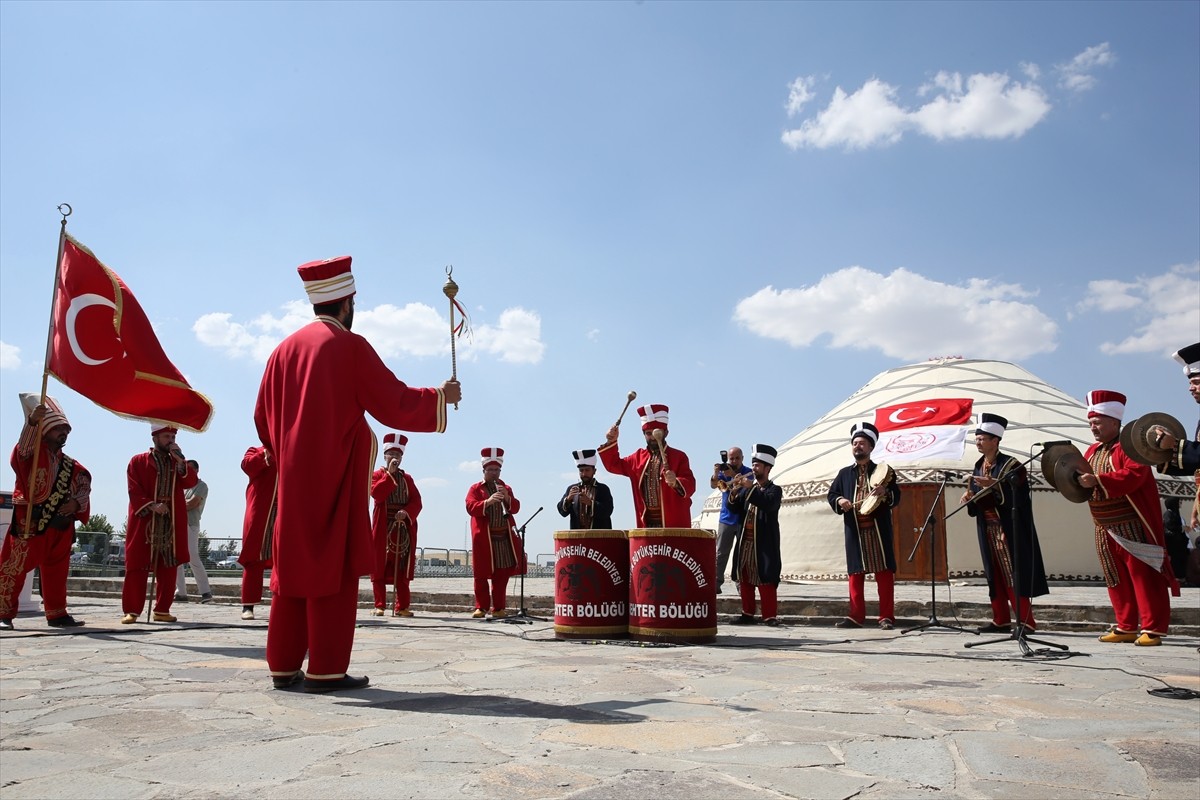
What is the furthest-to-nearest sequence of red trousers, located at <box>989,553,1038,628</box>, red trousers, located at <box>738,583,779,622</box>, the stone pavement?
red trousers, located at <box>738,583,779,622</box>
red trousers, located at <box>989,553,1038,628</box>
the stone pavement

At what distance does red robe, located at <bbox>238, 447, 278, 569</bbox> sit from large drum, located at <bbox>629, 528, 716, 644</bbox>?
3.27 metres

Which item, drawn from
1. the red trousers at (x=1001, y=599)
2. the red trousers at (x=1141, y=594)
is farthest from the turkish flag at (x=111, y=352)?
the red trousers at (x=1141, y=594)

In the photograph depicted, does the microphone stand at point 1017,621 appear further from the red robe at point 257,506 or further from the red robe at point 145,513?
the red robe at point 145,513

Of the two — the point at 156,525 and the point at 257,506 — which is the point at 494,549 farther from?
the point at 156,525

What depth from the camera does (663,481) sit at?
8117mm

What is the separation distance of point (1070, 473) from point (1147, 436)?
84.4 inches

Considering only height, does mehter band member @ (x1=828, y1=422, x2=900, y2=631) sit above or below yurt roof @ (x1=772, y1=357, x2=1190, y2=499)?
below

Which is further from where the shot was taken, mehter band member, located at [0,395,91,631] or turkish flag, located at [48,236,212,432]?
mehter band member, located at [0,395,91,631]

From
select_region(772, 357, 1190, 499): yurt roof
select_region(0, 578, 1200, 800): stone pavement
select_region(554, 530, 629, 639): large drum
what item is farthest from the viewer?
select_region(772, 357, 1190, 499): yurt roof

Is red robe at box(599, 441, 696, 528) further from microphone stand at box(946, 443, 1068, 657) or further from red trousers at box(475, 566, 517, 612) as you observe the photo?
microphone stand at box(946, 443, 1068, 657)

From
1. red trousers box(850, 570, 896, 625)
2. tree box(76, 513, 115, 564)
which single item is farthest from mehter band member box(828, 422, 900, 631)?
tree box(76, 513, 115, 564)

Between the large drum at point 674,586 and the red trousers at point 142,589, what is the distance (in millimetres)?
4215

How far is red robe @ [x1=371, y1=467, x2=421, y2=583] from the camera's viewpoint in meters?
9.41

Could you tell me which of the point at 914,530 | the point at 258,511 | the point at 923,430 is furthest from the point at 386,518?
the point at 923,430
